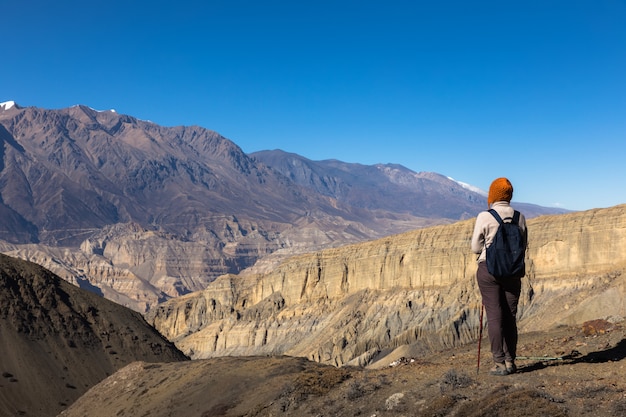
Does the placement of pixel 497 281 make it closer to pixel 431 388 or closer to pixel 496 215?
pixel 496 215

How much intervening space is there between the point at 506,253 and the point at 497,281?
48 centimetres

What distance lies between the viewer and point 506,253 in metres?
12.0

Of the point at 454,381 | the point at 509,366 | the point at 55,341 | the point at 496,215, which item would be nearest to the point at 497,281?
the point at 496,215

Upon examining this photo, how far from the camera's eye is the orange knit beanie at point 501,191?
1245 cm

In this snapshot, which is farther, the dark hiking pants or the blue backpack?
the dark hiking pants

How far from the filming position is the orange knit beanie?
12.4 m

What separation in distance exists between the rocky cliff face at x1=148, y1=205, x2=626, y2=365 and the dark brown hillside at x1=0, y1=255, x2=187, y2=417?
2453cm

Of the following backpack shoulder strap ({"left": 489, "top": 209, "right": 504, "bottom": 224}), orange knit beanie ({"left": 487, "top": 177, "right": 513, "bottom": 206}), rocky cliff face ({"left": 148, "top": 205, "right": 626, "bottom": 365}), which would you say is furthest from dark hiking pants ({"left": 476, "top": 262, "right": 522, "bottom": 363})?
rocky cliff face ({"left": 148, "top": 205, "right": 626, "bottom": 365})

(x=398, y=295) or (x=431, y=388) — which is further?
(x=398, y=295)

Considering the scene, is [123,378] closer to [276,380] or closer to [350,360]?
[276,380]

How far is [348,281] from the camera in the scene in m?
104

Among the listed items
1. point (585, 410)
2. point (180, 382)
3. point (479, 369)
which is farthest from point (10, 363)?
point (585, 410)

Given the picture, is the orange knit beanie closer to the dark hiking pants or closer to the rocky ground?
the dark hiking pants

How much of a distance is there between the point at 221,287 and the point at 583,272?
7348 centimetres
